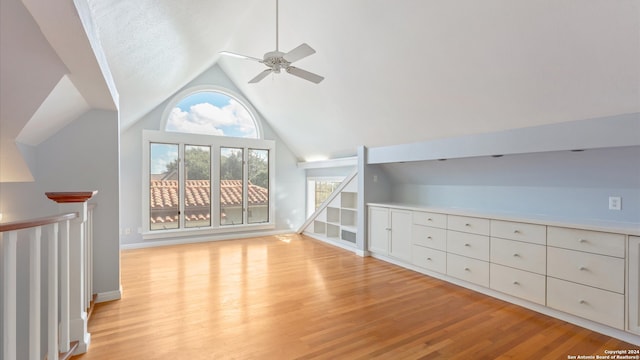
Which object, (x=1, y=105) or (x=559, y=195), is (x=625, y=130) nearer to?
(x=559, y=195)

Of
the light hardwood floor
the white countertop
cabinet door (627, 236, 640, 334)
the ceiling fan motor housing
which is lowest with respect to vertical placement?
the light hardwood floor

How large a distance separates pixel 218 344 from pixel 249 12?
4.22 m

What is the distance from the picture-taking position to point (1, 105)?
222cm

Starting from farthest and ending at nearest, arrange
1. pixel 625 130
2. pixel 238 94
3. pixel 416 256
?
pixel 238 94 < pixel 416 256 < pixel 625 130

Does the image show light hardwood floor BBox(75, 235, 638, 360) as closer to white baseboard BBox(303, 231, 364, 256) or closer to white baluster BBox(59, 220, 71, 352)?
white baluster BBox(59, 220, 71, 352)

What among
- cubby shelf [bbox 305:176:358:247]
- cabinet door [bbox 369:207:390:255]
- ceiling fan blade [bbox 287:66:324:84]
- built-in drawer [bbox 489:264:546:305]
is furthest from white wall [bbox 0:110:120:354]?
built-in drawer [bbox 489:264:546:305]

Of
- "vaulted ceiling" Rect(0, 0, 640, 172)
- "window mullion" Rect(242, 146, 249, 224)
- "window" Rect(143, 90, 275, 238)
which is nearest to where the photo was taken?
"vaulted ceiling" Rect(0, 0, 640, 172)

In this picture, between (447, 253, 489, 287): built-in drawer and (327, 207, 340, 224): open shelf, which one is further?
(327, 207, 340, 224): open shelf

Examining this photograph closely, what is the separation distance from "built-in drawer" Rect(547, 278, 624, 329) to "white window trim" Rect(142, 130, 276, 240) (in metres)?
5.34

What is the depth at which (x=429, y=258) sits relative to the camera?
4000 mm

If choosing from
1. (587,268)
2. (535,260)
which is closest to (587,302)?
(587,268)

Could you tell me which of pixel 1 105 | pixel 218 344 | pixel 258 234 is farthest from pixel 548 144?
pixel 258 234

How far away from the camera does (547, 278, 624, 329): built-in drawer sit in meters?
2.39

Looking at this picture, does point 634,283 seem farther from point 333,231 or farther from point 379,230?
point 333,231
